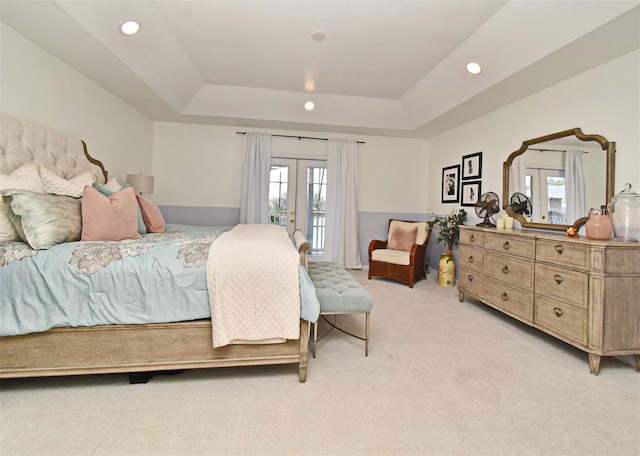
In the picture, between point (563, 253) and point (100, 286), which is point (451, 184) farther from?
point (100, 286)

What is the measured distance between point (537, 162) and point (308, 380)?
3.17m

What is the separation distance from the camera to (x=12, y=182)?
2.00 metres

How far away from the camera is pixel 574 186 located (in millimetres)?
2779

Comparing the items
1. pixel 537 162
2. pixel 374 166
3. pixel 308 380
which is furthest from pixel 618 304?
pixel 374 166

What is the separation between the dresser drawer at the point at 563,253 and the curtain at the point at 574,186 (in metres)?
0.59

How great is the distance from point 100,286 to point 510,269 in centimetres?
321

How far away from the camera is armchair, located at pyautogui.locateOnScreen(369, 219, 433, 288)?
4.20 metres

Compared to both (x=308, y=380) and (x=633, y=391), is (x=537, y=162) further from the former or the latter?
(x=308, y=380)

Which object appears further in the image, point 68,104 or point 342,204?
point 342,204

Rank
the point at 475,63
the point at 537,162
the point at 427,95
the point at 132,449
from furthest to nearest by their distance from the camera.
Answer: the point at 427,95 < the point at 537,162 < the point at 475,63 < the point at 132,449

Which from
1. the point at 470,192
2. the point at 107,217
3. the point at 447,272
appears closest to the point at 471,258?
the point at 447,272

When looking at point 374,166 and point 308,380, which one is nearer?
point 308,380

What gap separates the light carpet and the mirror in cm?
127

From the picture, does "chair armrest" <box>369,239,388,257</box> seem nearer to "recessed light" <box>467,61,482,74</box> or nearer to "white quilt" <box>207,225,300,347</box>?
"recessed light" <box>467,61,482,74</box>
